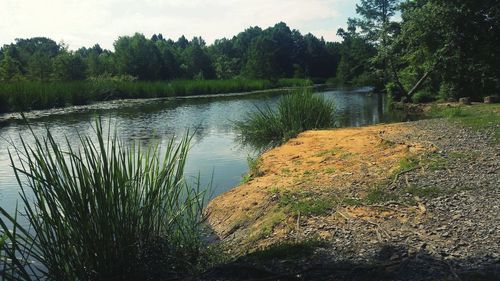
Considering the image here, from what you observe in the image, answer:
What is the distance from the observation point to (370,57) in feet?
161

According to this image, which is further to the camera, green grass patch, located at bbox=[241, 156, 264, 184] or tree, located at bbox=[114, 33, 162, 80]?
tree, located at bbox=[114, 33, 162, 80]

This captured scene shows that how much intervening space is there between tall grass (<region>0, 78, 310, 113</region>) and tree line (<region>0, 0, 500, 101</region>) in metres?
6.53

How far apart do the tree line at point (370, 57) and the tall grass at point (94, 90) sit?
21.4 ft

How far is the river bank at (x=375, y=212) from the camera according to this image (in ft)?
12.9

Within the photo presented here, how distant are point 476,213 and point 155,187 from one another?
346cm

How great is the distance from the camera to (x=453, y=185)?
609 cm

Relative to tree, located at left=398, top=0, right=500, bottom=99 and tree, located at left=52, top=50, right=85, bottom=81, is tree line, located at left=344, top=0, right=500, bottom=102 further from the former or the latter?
tree, located at left=52, top=50, right=85, bottom=81

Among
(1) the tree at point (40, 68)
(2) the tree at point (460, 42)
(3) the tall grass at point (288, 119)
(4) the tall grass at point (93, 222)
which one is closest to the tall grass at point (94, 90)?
(3) the tall grass at point (288, 119)

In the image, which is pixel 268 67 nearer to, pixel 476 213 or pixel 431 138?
pixel 431 138

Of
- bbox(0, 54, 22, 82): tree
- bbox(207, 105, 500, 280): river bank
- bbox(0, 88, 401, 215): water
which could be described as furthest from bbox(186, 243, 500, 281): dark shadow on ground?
bbox(0, 54, 22, 82): tree

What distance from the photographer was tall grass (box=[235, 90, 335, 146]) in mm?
14523

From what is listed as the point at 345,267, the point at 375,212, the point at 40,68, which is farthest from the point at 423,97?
the point at 40,68

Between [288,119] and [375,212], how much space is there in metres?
9.21

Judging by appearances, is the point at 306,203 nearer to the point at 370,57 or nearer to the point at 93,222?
the point at 93,222
